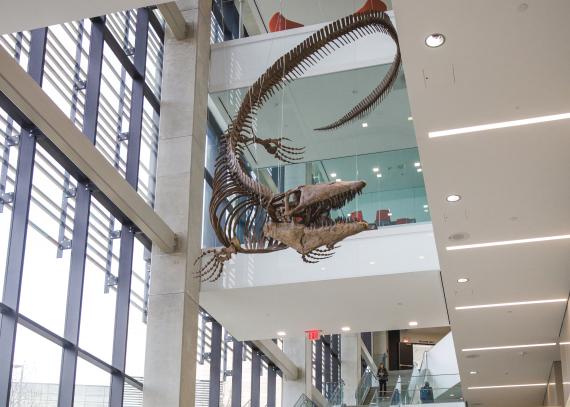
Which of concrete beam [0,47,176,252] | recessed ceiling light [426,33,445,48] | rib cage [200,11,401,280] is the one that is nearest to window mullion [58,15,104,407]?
concrete beam [0,47,176,252]

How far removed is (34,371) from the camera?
34.9 ft

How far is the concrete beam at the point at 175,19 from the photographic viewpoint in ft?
49.8

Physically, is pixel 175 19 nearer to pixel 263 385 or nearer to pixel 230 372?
pixel 230 372

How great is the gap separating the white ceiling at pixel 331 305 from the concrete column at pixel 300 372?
235 inches

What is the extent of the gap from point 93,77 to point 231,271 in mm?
4607

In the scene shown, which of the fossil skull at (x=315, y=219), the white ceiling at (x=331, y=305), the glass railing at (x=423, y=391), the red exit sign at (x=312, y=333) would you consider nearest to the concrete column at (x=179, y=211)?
the white ceiling at (x=331, y=305)

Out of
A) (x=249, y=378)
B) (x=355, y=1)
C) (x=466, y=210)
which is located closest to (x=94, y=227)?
(x=466, y=210)

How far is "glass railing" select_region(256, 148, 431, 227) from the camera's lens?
47.9ft

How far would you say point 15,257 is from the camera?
1004cm

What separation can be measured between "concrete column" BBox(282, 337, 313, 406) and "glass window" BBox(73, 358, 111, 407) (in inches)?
453

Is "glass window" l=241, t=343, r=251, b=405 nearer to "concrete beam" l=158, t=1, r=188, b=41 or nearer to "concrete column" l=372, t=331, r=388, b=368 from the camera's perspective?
"concrete beam" l=158, t=1, r=188, b=41

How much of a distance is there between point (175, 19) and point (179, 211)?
12.3 feet

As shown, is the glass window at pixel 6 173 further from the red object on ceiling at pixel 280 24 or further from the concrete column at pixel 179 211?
the red object on ceiling at pixel 280 24

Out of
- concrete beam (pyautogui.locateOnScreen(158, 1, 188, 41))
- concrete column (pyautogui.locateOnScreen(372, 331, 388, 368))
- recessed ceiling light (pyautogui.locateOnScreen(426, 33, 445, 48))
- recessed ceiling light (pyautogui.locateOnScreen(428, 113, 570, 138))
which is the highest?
concrete beam (pyautogui.locateOnScreen(158, 1, 188, 41))
